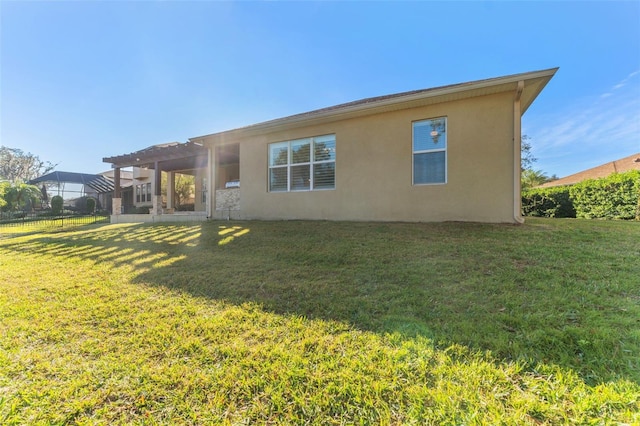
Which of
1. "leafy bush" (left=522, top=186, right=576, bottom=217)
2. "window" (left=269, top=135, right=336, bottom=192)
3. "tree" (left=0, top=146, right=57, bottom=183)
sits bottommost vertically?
"leafy bush" (left=522, top=186, right=576, bottom=217)

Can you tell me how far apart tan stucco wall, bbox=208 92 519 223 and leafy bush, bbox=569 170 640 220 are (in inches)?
274

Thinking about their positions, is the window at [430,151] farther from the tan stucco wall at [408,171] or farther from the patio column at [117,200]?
the patio column at [117,200]

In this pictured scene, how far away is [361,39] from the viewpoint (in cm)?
1035

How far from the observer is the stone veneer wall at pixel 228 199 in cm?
1036

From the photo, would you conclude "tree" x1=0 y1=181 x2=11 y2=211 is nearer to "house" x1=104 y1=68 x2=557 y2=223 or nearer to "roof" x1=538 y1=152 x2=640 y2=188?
"house" x1=104 y1=68 x2=557 y2=223

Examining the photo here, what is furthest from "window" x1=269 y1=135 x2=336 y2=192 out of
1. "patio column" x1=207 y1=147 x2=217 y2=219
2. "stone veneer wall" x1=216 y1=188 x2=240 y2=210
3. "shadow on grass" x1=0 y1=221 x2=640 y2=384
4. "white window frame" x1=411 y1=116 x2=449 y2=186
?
"patio column" x1=207 y1=147 x2=217 y2=219

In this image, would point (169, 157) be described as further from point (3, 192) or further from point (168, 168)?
point (3, 192)

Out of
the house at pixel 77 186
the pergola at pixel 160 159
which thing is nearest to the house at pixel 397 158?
the pergola at pixel 160 159

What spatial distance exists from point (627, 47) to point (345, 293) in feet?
49.7

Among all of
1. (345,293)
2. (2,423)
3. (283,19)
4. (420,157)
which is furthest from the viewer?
(283,19)

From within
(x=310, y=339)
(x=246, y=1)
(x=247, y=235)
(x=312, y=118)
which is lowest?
(x=310, y=339)

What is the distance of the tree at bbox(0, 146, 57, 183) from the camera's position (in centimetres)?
3688

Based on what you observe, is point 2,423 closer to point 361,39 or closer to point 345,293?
point 345,293

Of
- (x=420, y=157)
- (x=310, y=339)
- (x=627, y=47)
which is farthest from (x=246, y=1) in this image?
(x=627, y=47)
